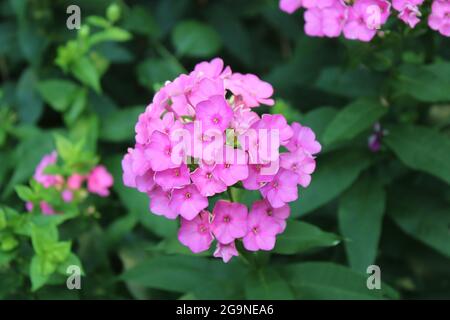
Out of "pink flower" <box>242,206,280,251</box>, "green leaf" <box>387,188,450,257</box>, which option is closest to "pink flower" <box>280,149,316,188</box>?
"pink flower" <box>242,206,280,251</box>

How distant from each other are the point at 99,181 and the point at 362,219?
100 cm

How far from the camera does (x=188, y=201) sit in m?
1.79

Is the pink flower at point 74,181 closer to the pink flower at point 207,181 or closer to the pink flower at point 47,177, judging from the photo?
the pink flower at point 47,177

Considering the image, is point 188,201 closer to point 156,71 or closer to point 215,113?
point 215,113

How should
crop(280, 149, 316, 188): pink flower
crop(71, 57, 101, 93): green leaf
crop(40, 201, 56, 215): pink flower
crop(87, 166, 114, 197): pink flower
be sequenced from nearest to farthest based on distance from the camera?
crop(280, 149, 316, 188): pink flower, crop(40, 201, 56, 215): pink flower, crop(87, 166, 114, 197): pink flower, crop(71, 57, 101, 93): green leaf

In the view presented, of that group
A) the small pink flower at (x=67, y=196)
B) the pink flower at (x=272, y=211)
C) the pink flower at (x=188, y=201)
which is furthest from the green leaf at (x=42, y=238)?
the pink flower at (x=272, y=211)

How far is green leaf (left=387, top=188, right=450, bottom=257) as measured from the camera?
2430 mm

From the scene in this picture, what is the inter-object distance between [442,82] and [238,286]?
0.94 meters

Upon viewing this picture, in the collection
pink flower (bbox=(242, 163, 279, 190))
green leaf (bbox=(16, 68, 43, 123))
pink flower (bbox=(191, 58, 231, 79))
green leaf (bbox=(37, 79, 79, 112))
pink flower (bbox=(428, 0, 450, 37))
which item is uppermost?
green leaf (bbox=(16, 68, 43, 123))

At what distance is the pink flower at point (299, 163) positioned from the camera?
6.02ft

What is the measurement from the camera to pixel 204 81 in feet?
5.90

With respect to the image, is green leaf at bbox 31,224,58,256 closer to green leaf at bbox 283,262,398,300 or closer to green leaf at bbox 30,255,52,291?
green leaf at bbox 30,255,52,291

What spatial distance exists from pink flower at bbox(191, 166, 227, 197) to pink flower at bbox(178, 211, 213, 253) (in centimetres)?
12

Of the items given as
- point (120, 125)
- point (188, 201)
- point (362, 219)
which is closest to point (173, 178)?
point (188, 201)
